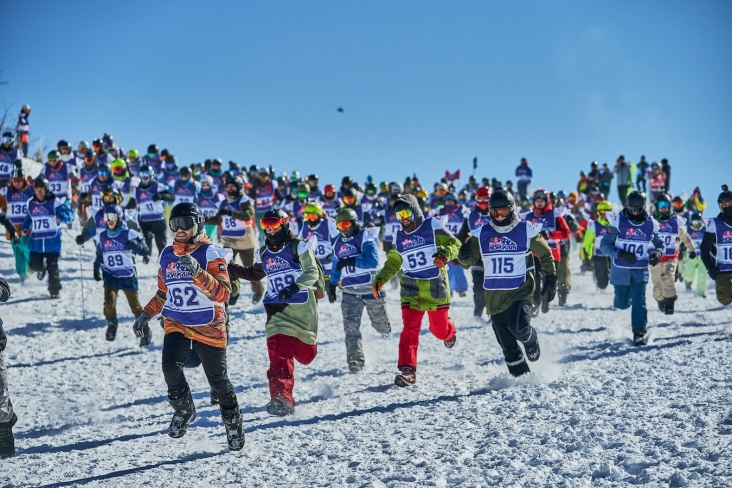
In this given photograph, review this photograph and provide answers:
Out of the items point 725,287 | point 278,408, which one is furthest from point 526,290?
point 725,287

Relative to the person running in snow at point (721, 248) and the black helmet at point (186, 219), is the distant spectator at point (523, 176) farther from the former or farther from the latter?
the black helmet at point (186, 219)

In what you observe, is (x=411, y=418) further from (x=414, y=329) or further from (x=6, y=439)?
(x=6, y=439)

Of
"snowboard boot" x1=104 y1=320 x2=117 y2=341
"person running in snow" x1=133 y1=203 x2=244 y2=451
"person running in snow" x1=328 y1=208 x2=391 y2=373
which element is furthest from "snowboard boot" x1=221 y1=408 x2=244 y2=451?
"snowboard boot" x1=104 y1=320 x2=117 y2=341

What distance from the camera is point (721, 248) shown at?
397 inches

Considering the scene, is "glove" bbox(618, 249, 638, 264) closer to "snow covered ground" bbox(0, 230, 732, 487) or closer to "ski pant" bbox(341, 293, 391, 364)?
"snow covered ground" bbox(0, 230, 732, 487)

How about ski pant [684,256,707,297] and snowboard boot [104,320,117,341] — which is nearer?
snowboard boot [104,320,117,341]

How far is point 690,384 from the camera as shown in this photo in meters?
6.54

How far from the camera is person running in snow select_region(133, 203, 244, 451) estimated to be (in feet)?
19.1

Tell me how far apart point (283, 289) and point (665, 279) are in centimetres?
781

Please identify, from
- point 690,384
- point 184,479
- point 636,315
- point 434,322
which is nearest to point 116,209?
point 434,322

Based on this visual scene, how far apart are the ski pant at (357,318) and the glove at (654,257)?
364cm

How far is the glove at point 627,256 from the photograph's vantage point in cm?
939

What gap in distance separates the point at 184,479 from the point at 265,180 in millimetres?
15112

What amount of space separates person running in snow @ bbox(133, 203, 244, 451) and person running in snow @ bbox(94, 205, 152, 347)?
19.1 ft
